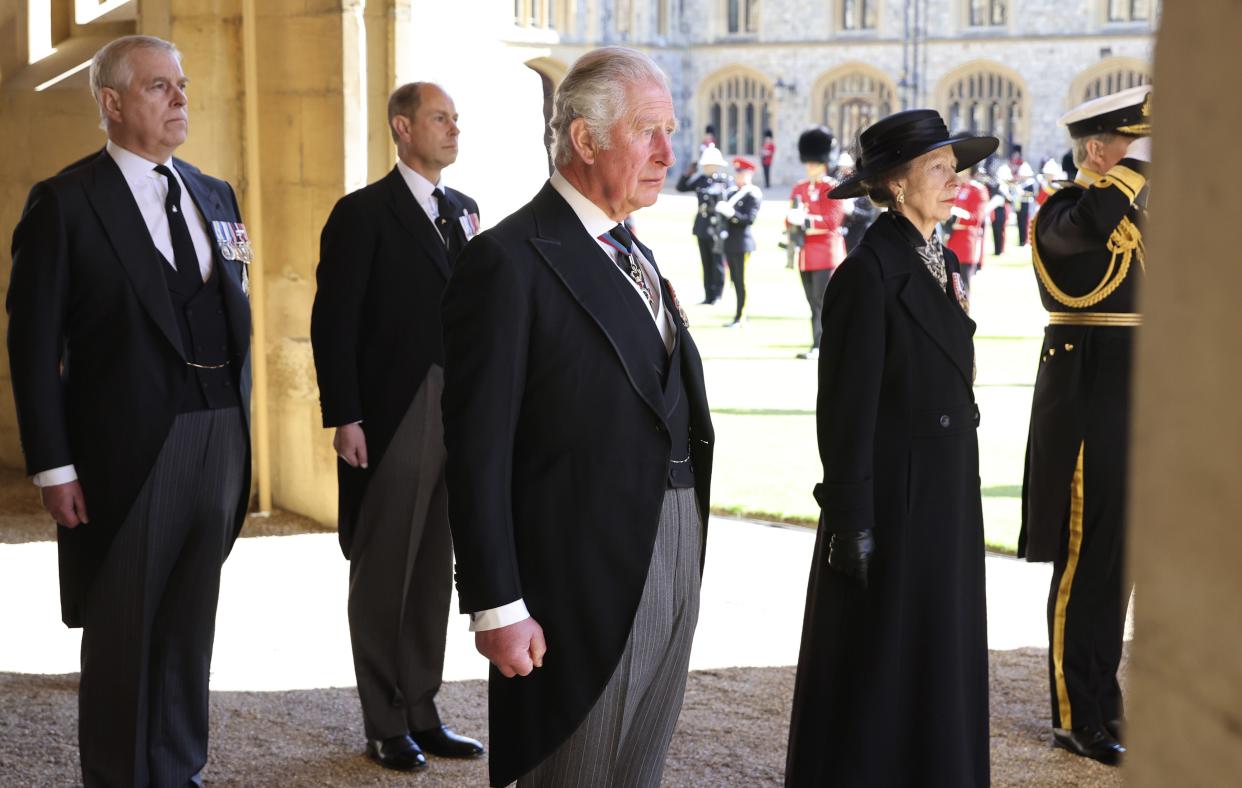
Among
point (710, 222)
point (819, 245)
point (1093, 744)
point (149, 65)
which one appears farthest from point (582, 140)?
point (710, 222)

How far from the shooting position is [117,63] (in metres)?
2.87

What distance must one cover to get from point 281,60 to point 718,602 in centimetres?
262

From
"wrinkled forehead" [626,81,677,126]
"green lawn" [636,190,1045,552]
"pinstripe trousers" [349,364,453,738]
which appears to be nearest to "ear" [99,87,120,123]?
"pinstripe trousers" [349,364,453,738]

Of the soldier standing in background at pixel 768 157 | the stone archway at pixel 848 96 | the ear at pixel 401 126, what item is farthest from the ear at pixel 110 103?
the stone archway at pixel 848 96

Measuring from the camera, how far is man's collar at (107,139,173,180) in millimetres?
2965

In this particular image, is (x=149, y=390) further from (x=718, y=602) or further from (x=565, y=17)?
(x=565, y=17)

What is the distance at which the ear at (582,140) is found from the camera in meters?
2.08

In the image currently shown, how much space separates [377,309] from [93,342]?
25.0 inches

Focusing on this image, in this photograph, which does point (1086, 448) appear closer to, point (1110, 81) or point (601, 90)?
point (601, 90)

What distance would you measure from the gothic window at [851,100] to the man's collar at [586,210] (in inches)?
1694

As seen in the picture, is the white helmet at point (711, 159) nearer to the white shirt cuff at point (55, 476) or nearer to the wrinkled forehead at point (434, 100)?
the wrinkled forehead at point (434, 100)

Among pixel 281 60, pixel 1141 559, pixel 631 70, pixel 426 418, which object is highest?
pixel 281 60

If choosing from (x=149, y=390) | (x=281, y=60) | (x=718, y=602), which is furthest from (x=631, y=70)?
(x=281, y=60)

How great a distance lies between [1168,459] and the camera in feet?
2.02
